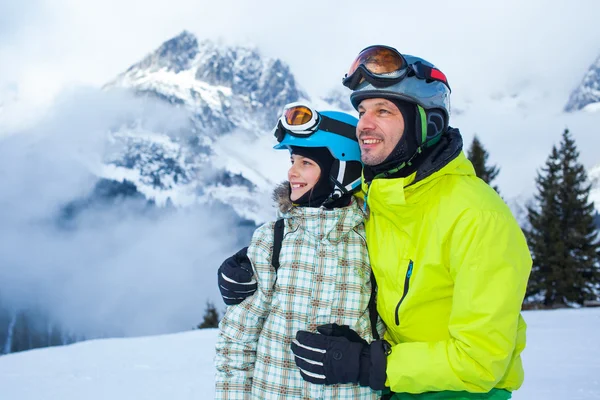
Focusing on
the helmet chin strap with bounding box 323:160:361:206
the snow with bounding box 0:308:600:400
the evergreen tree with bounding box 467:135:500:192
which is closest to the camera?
the helmet chin strap with bounding box 323:160:361:206

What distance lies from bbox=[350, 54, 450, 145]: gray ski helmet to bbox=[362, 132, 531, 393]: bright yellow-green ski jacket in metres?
0.18

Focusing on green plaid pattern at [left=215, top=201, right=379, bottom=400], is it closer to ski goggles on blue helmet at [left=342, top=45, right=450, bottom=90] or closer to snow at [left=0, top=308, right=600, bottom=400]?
ski goggles on blue helmet at [left=342, top=45, right=450, bottom=90]

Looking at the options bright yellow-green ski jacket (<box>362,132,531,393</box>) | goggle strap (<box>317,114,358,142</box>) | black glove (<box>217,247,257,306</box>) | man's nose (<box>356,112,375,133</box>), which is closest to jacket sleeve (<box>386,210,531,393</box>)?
bright yellow-green ski jacket (<box>362,132,531,393</box>)

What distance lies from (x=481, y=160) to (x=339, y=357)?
26.5m

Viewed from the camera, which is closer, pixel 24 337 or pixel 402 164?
pixel 402 164

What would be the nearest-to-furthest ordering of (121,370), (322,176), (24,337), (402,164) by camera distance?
(402,164) → (322,176) → (121,370) → (24,337)

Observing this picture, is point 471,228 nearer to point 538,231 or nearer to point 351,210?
point 351,210

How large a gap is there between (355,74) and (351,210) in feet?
2.69

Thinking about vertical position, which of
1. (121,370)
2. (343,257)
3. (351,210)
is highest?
(351,210)

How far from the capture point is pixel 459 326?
1.95 meters

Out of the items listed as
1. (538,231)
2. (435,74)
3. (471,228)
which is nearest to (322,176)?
(435,74)

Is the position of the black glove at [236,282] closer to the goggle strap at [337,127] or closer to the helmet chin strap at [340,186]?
the helmet chin strap at [340,186]

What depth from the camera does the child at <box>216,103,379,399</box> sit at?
2.51m

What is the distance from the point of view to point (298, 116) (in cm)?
303
